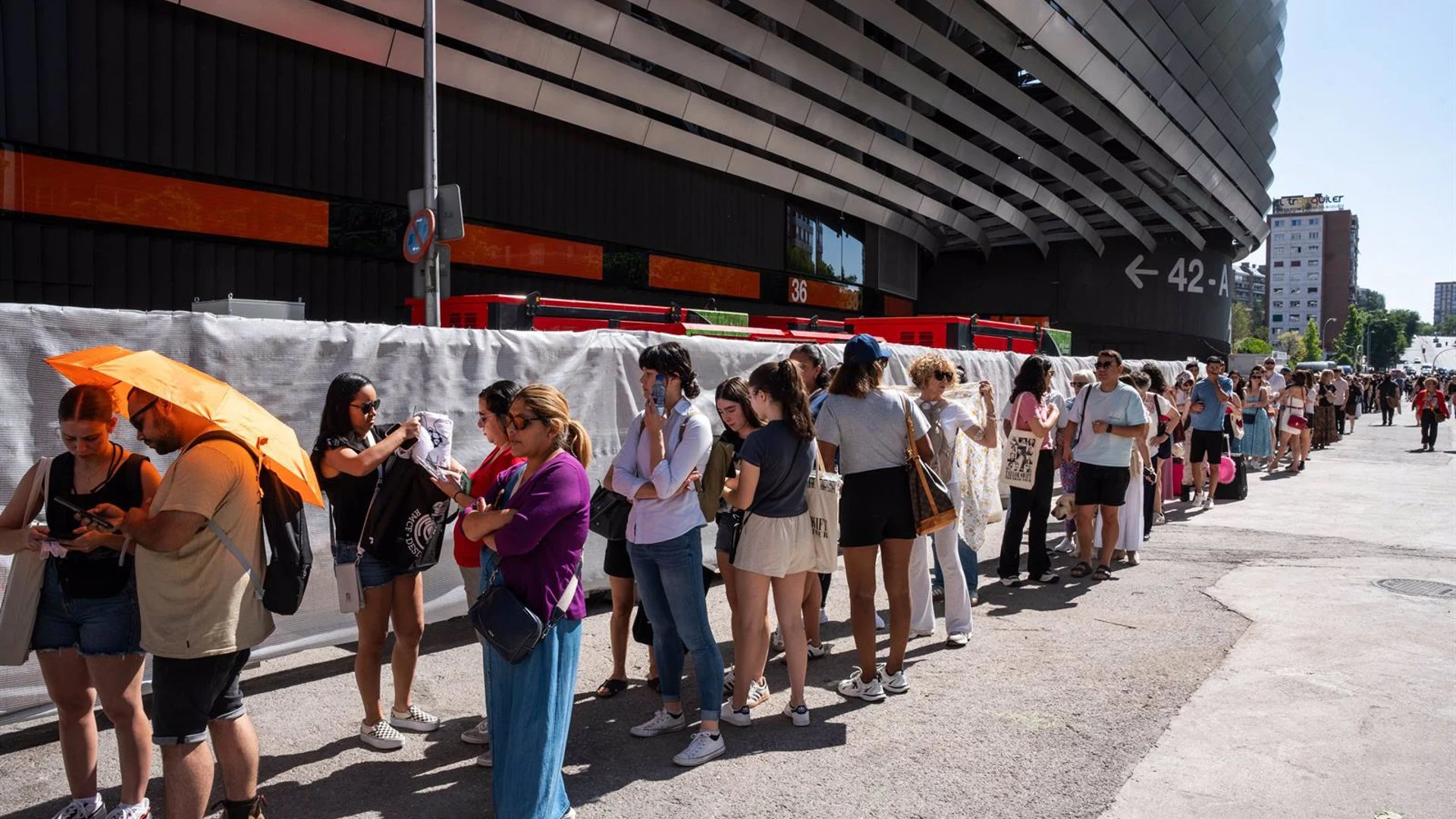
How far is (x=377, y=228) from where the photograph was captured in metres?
16.5

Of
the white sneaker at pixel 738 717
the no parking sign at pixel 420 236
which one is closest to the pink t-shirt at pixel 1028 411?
the white sneaker at pixel 738 717

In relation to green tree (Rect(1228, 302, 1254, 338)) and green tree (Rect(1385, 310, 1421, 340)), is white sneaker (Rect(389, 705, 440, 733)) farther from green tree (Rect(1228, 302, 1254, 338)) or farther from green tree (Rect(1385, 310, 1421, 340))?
green tree (Rect(1385, 310, 1421, 340))

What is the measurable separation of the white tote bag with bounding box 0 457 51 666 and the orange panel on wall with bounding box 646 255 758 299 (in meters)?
18.6

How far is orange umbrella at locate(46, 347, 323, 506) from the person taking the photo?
10.5ft

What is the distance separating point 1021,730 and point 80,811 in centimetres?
398

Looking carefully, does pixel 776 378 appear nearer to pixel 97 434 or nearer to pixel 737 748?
pixel 737 748

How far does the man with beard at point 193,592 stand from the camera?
123 inches

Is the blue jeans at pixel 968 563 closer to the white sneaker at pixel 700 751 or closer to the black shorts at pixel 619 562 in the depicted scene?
the black shorts at pixel 619 562

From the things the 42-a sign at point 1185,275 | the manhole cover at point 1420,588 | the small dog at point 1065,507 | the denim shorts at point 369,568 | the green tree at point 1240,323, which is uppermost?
the green tree at point 1240,323

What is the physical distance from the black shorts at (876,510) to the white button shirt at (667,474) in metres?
0.90

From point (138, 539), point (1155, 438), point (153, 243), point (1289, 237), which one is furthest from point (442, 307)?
point (1289, 237)

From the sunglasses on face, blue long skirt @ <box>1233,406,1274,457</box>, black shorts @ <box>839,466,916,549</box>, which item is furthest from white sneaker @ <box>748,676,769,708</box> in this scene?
blue long skirt @ <box>1233,406,1274,457</box>

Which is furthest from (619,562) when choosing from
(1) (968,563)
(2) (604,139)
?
(2) (604,139)

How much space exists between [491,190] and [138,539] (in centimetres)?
1585
